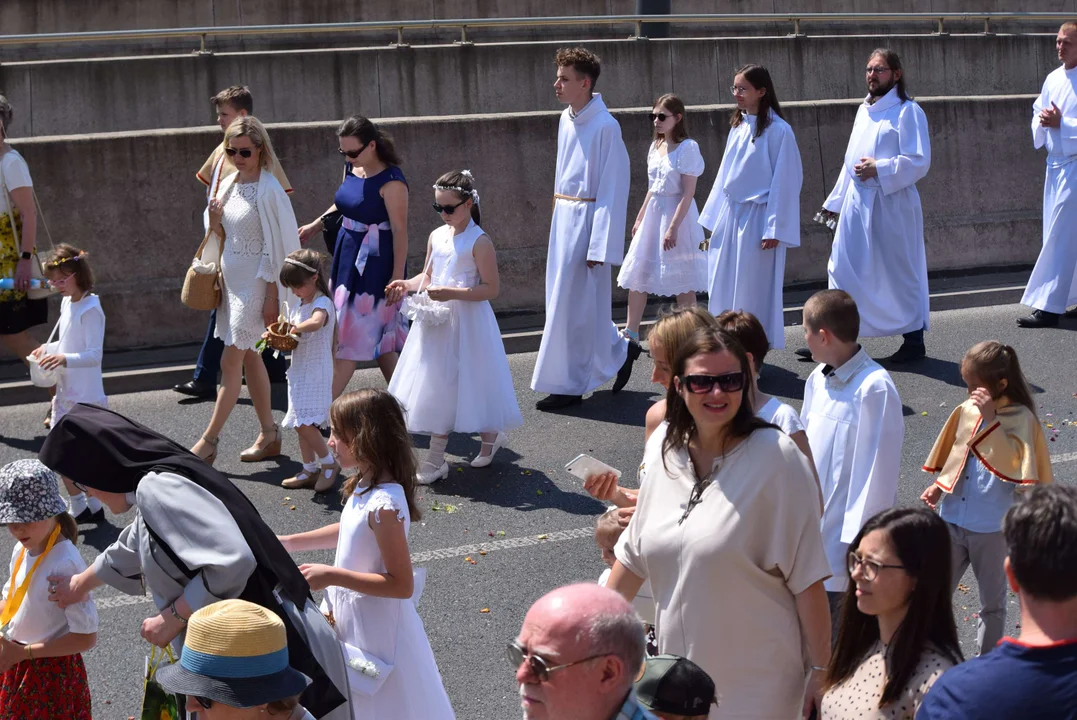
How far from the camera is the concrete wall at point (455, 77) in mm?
14234

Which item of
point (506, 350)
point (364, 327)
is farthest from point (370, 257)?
point (506, 350)

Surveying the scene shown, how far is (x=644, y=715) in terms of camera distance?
9.47 feet

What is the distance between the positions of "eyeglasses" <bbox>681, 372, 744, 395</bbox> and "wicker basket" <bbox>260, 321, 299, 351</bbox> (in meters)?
4.30

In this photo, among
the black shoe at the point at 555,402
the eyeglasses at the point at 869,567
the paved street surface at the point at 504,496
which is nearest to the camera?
the eyeglasses at the point at 869,567

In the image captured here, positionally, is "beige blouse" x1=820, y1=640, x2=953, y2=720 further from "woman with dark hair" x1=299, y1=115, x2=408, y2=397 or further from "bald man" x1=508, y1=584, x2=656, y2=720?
"woman with dark hair" x1=299, y1=115, x2=408, y2=397

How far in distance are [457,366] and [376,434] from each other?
12.2 feet

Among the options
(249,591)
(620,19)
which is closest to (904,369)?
(620,19)

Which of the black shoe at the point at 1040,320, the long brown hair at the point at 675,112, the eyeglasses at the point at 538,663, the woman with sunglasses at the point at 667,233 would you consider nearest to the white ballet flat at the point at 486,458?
the woman with sunglasses at the point at 667,233

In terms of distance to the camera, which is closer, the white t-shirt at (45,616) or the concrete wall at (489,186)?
the white t-shirt at (45,616)

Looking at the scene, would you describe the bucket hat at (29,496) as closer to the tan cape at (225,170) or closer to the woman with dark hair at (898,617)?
the woman with dark hair at (898,617)

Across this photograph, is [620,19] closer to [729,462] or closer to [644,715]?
[729,462]

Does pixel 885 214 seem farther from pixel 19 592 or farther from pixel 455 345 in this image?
pixel 19 592

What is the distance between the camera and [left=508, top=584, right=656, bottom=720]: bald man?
2.89 meters

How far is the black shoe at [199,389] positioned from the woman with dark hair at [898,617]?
21.6 feet
